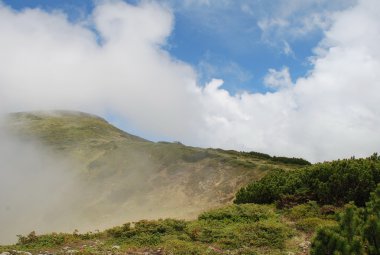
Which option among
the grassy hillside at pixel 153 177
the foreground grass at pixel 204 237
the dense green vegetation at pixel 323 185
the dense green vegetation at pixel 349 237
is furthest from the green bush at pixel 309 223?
the grassy hillside at pixel 153 177

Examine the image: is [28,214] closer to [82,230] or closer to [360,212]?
[82,230]

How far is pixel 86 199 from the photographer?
45.7 meters

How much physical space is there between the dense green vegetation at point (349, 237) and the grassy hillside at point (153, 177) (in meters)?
24.3

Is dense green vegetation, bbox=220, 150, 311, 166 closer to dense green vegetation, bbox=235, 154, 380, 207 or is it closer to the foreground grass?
dense green vegetation, bbox=235, 154, 380, 207

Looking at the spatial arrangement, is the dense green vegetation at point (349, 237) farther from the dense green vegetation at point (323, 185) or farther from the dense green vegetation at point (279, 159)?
the dense green vegetation at point (279, 159)

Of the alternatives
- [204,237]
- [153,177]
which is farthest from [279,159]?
[204,237]

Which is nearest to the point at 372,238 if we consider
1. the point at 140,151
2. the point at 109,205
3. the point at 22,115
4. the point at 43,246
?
the point at 43,246

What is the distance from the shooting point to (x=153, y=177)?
46906mm

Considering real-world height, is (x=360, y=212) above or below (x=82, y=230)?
above

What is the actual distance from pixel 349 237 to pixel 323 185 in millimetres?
13152

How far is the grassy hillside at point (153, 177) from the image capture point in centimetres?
3900

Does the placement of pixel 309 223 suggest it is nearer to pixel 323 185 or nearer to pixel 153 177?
pixel 323 185

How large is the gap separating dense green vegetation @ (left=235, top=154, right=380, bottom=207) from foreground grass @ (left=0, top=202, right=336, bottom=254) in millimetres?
1794

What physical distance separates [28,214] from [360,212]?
A: 40.0m
